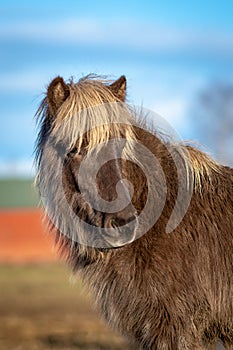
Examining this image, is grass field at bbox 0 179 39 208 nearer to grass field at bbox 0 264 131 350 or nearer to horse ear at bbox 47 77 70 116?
grass field at bbox 0 264 131 350

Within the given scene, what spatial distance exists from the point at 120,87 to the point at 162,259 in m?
1.57

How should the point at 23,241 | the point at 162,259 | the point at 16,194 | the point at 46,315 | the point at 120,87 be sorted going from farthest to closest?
the point at 16,194 < the point at 23,241 < the point at 46,315 < the point at 120,87 < the point at 162,259

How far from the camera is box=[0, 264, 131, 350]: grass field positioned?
9656mm

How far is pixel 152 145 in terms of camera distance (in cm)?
554

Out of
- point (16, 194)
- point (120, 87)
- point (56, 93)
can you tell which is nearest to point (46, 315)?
point (120, 87)

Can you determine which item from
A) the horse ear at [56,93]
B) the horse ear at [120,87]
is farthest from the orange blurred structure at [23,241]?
the horse ear at [56,93]

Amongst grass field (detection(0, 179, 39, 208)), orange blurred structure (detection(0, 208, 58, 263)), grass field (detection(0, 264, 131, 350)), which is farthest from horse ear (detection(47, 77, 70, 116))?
grass field (detection(0, 179, 39, 208))

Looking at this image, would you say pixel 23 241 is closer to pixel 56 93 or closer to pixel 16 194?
pixel 16 194

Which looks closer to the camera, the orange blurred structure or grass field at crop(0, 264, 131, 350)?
grass field at crop(0, 264, 131, 350)

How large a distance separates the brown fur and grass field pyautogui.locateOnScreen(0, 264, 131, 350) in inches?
23.3

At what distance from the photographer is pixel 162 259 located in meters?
5.12

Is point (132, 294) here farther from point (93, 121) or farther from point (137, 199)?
point (93, 121)

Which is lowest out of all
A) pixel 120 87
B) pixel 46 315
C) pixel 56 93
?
pixel 46 315

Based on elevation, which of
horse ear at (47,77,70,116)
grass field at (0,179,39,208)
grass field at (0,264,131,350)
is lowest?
grass field at (0,264,131,350)
